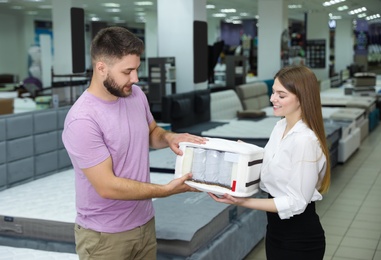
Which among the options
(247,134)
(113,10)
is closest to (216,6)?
(113,10)

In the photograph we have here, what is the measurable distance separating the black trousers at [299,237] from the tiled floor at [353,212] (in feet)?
7.23

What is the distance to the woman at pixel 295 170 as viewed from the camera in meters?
2.24

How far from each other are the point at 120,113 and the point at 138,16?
23.0 metres

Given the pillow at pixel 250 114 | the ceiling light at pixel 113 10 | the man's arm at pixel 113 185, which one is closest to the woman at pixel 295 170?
the man's arm at pixel 113 185

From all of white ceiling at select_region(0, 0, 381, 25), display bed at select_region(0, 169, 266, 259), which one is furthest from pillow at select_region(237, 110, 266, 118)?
white ceiling at select_region(0, 0, 381, 25)

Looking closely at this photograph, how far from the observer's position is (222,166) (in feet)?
7.85

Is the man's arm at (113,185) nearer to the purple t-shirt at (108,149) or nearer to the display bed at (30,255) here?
the purple t-shirt at (108,149)

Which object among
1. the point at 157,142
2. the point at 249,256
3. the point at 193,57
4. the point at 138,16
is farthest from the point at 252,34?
the point at 157,142

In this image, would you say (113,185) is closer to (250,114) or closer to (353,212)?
(353,212)

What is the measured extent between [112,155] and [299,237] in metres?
0.85

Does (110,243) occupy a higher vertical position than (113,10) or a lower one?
lower

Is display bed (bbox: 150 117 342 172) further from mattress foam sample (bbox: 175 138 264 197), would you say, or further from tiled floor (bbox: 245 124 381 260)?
mattress foam sample (bbox: 175 138 264 197)

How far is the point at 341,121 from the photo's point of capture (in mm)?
9156

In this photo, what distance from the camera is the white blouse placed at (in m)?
2.23
